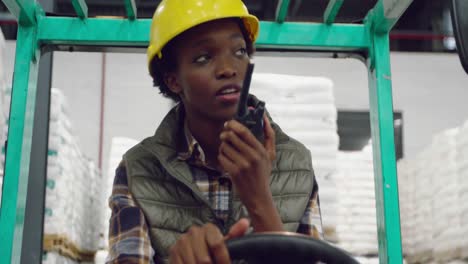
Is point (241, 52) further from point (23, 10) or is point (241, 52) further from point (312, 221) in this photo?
point (23, 10)

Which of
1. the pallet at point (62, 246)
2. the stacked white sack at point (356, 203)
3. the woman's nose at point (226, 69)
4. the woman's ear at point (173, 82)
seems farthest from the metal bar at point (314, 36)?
the stacked white sack at point (356, 203)

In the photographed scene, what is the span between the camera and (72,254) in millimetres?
3803

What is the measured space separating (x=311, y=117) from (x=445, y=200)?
1169mm

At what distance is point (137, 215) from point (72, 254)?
2.40m

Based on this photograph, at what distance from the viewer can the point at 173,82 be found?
1746 mm

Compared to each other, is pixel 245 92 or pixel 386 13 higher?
pixel 386 13

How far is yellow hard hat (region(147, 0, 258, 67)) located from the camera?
162 cm

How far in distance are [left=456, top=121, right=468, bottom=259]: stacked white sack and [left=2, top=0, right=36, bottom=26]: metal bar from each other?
2736 mm

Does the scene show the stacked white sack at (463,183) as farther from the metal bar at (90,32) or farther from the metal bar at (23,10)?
the metal bar at (23,10)

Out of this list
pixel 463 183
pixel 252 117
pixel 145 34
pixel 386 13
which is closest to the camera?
pixel 252 117

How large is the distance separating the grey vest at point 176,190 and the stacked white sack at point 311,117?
5.67 feet

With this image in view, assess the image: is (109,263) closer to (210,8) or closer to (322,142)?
(210,8)

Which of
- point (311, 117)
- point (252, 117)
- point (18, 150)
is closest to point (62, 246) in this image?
point (311, 117)

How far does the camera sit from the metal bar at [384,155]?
1821mm
